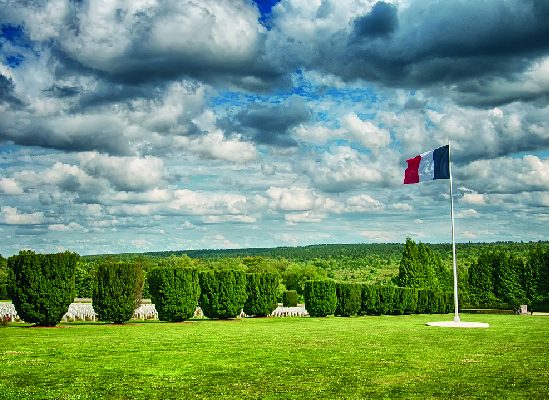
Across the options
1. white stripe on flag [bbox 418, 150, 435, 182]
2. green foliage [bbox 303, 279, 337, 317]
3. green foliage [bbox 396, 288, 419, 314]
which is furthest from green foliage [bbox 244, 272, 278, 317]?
green foliage [bbox 396, 288, 419, 314]

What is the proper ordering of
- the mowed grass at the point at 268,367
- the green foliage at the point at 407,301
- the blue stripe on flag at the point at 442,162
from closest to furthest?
1. the mowed grass at the point at 268,367
2. the blue stripe on flag at the point at 442,162
3. the green foliage at the point at 407,301

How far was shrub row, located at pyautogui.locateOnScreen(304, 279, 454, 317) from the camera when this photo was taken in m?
39.2

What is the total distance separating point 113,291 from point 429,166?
15.8 meters

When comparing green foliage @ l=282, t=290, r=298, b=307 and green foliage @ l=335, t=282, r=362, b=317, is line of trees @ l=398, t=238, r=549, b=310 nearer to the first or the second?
green foliage @ l=282, t=290, r=298, b=307

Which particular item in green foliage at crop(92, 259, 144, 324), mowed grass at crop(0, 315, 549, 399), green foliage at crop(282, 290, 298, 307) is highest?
green foliage at crop(92, 259, 144, 324)

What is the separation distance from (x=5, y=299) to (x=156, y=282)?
1532 inches

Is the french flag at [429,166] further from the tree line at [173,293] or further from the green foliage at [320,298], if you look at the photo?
the green foliage at [320,298]

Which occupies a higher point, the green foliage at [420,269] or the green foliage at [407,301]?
the green foliage at [420,269]

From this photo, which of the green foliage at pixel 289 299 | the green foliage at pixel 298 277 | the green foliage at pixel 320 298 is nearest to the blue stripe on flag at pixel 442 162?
the green foliage at pixel 320 298

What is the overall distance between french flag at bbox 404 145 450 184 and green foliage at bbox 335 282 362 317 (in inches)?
534

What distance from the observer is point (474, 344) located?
1748 centimetres

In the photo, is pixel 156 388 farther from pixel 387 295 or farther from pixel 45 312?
pixel 387 295

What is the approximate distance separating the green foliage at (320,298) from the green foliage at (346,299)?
949 mm

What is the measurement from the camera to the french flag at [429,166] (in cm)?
2789
